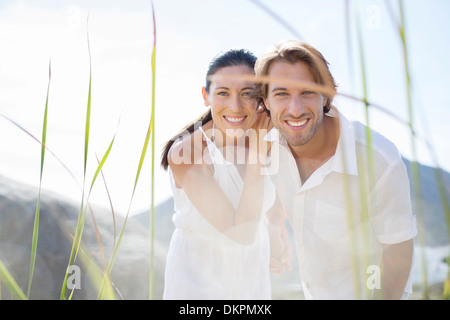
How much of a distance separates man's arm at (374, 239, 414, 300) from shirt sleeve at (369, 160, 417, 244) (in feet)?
0.09

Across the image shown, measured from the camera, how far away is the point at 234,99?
5.61 ft

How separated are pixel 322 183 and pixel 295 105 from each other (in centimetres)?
30

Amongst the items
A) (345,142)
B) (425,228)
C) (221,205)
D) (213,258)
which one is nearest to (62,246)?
(213,258)

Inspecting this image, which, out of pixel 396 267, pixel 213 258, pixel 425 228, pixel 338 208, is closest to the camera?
pixel 396 267

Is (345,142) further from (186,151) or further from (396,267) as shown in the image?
(186,151)

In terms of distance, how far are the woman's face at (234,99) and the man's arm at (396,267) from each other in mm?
771

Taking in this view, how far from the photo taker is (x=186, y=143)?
68.2 inches

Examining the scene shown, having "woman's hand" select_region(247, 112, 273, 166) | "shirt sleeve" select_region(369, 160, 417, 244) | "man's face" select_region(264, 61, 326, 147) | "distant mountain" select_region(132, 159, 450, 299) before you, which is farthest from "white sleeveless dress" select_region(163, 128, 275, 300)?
"distant mountain" select_region(132, 159, 450, 299)

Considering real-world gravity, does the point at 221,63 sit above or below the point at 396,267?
above

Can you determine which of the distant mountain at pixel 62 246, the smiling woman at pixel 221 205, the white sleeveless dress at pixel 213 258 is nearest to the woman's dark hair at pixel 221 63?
the smiling woman at pixel 221 205

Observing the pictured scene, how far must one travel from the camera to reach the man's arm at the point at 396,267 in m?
1.20

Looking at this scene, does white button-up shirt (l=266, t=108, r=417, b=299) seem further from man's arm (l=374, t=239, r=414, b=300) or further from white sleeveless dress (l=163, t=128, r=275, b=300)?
white sleeveless dress (l=163, t=128, r=275, b=300)

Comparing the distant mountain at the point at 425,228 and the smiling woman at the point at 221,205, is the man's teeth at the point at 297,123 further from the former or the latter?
the distant mountain at the point at 425,228
